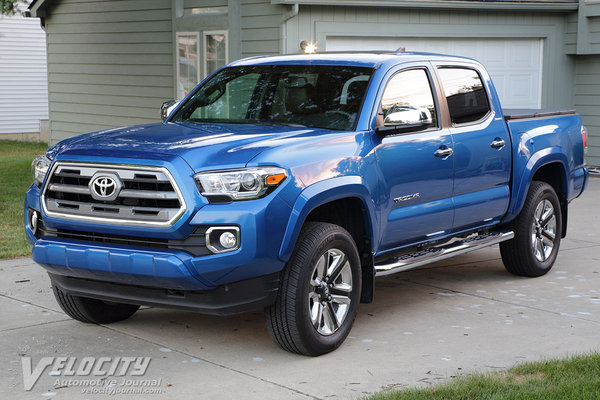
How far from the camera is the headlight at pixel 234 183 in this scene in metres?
5.10

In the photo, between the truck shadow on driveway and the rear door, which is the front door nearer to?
the rear door

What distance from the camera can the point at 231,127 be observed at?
20.2ft

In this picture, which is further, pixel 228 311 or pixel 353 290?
pixel 353 290

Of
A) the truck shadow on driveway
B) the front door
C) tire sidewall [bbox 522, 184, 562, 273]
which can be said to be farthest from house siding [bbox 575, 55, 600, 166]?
the front door

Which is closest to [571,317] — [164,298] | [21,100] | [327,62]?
[327,62]

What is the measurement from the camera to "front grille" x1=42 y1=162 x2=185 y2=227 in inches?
201

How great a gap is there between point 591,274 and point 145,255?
4686 mm

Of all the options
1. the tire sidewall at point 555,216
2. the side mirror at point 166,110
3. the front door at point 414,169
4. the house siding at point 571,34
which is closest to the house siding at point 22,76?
the house siding at point 571,34

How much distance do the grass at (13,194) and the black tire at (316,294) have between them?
172 inches

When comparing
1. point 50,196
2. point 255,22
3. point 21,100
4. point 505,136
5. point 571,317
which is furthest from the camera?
point 21,100

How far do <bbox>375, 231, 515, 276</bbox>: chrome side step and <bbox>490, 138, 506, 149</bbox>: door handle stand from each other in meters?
0.74

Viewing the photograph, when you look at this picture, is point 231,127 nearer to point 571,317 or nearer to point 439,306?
point 439,306

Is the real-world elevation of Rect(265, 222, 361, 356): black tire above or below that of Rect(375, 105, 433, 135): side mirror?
below

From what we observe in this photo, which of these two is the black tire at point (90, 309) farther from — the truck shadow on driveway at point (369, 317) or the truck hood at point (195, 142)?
the truck hood at point (195, 142)
